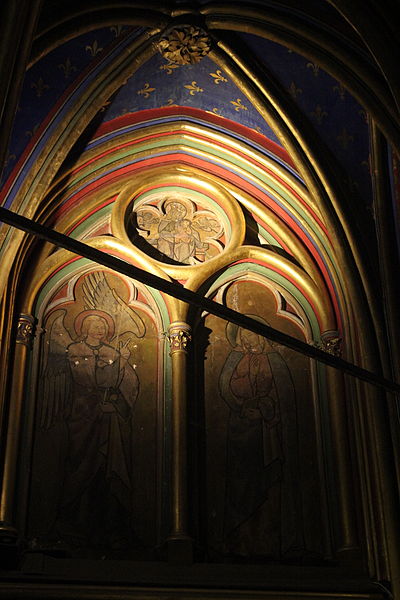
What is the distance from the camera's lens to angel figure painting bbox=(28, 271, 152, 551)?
8867 mm

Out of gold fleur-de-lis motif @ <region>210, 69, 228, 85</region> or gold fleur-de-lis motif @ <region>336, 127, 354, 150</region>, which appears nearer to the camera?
gold fleur-de-lis motif @ <region>336, 127, 354, 150</region>

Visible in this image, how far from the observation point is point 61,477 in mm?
9039

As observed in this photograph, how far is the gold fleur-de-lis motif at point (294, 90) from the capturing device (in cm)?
A: 937

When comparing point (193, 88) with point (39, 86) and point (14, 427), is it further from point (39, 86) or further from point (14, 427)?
point (14, 427)

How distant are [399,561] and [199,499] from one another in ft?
6.94

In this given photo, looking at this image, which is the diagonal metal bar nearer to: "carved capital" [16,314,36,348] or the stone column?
the stone column

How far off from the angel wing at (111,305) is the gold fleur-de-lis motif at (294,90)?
2.89 meters

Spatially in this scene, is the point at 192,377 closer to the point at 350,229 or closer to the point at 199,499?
the point at 199,499

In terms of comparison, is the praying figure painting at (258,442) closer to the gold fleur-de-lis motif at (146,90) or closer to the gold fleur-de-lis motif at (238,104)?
the gold fleur-de-lis motif at (238,104)

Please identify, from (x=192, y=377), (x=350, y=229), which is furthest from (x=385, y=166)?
(x=192, y=377)

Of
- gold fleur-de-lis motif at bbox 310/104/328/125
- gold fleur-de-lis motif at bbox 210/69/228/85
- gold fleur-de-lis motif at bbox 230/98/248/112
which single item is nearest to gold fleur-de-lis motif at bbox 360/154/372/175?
gold fleur-de-lis motif at bbox 310/104/328/125

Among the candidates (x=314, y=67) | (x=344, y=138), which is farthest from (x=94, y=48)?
(x=344, y=138)

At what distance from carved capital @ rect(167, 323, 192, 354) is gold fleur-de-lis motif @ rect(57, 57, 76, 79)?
111 inches

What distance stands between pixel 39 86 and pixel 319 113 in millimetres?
2851
